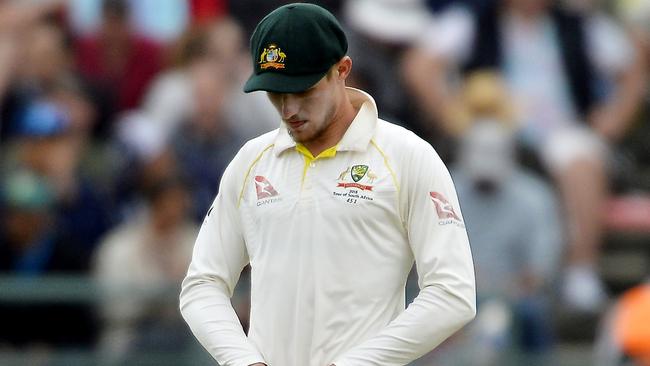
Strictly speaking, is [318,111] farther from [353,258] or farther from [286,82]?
[353,258]

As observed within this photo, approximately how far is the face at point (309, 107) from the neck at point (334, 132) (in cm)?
4

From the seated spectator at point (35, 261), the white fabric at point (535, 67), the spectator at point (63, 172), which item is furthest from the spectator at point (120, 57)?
the white fabric at point (535, 67)

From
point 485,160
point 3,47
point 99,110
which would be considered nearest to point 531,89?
point 485,160

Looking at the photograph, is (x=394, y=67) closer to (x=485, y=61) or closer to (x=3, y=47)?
(x=485, y=61)

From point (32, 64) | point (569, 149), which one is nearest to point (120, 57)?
point (32, 64)

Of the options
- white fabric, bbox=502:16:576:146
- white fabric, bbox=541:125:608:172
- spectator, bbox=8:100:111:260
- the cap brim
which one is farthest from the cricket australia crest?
white fabric, bbox=502:16:576:146

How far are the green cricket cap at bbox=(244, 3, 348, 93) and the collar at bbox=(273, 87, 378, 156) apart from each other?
26cm

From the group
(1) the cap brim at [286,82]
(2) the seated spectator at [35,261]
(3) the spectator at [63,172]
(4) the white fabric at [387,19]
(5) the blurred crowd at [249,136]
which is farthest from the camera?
(4) the white fabric at [387,19]

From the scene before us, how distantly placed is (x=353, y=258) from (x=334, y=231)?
104 millimetres

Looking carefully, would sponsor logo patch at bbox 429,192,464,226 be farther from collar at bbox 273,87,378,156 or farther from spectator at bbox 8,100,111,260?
spectator at bbox 8,100,111,260

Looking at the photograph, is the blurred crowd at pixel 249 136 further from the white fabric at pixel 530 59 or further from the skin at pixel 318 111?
the skin at pixel 318 111

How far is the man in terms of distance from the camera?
15.8ft

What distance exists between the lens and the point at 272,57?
189 inches

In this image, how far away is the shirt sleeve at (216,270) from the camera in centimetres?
504
